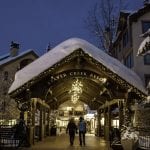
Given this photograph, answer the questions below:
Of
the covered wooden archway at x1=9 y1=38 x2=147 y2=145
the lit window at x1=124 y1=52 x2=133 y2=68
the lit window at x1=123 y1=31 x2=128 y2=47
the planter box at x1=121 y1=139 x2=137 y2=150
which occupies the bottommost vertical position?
the planter box at x1=121 y1=139 x2=137 y2=150

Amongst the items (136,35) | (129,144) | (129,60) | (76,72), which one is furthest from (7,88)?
(129,144)

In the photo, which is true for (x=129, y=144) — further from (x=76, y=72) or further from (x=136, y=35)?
(x=136, y=35)

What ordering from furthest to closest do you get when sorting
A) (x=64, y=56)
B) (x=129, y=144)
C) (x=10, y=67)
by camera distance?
(x=10, y=67), (x=64, y=56), (x=129, y=144)

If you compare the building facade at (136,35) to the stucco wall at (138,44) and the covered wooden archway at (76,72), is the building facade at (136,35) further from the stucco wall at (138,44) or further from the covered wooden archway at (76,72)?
the covered wooden archway at (76,72)

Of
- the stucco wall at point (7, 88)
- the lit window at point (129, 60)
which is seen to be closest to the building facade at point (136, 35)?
the lit window at point (129, 60)

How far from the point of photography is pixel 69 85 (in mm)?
26688

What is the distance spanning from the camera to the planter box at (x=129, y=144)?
55.3ft

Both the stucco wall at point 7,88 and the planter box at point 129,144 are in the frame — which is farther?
the stucco wall at point 7,88

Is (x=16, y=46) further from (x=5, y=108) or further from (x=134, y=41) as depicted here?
(x=134, y=41)

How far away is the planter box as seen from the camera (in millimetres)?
16866

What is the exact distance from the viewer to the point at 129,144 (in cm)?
1700

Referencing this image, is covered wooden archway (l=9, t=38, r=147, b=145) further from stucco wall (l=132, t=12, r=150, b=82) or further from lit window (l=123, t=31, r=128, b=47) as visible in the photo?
lit window (l=123, t=31, r=128, b=47)

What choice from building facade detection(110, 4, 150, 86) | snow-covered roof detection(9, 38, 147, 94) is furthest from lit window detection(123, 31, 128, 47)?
snow-covered roof detection(9, 38, 147, 94)

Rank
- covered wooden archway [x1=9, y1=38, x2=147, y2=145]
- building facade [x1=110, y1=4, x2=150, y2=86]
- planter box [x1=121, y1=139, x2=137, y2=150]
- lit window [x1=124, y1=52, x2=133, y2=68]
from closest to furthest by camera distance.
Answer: planter box [x1=121, y1=139, x2=137, y2=150], covered wooden archway [x1=9, y1=38, x2=147, y2=145], building facade [x1=110, y1=4, x2=150, y2=86], lit window [x1=124, y1=52, x2=133, y2=68]
